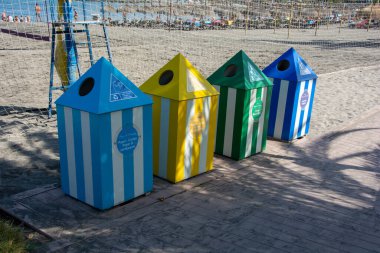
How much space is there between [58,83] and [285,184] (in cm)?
626

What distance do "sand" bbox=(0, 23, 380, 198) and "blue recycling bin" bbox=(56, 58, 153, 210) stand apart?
80 centimetres

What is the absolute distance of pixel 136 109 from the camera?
3477 mm

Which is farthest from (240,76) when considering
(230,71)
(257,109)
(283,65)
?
(283,65)

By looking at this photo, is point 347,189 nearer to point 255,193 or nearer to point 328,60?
point 255,193

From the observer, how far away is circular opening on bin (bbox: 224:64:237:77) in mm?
4937

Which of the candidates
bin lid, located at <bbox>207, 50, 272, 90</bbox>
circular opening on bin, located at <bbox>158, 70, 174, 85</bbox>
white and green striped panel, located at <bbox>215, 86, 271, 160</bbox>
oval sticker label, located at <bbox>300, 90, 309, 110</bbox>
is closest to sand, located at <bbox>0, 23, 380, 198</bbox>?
oval sticker label, located at <bbox>300, 90, 309, 110</bbox>

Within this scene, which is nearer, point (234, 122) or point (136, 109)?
point (136, 109)

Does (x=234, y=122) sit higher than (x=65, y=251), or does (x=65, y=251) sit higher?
(x=234, y=122)

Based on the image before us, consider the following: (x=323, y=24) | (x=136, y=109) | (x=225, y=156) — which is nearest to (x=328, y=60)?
(x=225, y=156)

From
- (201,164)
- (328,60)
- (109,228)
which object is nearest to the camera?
(109,228)

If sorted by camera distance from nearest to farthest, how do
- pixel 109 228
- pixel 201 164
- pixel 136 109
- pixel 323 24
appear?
pixel 109 228 < pixel 136 109 < pixel 201 164 < pixel 323 24

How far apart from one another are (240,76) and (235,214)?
1.80 meters

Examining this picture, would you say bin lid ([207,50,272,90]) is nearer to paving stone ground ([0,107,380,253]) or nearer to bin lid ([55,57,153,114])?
paving stone ground ([0,107,380,253])

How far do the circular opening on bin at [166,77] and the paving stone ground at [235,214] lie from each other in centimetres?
106
